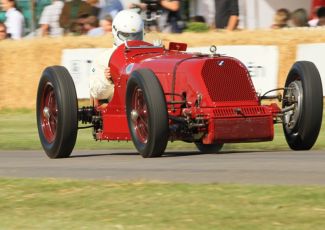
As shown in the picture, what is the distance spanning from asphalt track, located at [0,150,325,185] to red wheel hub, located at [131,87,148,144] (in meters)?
0.26

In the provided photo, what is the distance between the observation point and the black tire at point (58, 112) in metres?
10.8

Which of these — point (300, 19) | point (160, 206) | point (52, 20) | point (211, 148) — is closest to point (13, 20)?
point (52, 20)

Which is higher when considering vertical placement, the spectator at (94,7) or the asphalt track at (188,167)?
the spectator at (94,7)

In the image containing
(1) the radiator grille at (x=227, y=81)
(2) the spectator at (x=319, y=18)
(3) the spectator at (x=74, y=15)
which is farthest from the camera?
(3) the spectator at (x=74, y=15)

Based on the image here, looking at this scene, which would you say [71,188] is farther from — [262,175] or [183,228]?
[183,228]

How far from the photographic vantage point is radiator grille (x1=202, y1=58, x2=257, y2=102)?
1030 centimetres

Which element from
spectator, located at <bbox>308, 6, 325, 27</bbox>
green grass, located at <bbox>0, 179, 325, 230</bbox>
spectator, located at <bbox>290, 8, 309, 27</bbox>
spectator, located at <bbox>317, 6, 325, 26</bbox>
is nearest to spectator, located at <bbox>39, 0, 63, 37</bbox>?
spectator, located at <bbox>290, 8, 309, 27</bbox>

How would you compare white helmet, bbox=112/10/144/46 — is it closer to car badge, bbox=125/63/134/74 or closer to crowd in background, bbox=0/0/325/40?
car badge, bbox=125/63/134/74

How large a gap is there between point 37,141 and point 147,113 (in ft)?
15.7

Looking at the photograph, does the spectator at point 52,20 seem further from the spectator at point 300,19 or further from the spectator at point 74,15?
the spectator at point 300,19

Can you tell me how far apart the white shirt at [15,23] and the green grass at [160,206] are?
11.9m

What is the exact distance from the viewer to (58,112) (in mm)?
10867

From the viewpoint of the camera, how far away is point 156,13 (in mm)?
18438

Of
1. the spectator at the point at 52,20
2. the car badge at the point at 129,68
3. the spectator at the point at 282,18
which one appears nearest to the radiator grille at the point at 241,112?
the car badge at the point at 129,68
